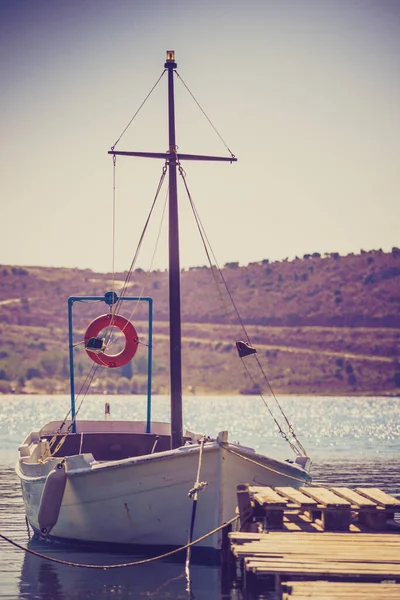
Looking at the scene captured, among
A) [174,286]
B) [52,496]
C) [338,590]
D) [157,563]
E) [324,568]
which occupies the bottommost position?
[157,563]

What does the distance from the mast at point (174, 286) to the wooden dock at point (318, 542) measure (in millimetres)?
3198

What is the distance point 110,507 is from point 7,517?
8279 mm

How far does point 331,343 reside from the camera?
190000mm

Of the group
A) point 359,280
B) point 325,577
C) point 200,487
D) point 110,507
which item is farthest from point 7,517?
point 359,280

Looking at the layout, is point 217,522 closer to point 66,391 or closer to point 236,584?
point 236,584

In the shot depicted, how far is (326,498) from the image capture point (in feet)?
58.8

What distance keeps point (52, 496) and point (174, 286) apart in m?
A: 4.62

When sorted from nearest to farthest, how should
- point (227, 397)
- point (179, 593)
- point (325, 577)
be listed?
point (325, 577) < point (179, 593) < point (227, 397)

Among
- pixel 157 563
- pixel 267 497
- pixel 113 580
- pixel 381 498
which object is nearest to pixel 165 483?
pixel 157 563

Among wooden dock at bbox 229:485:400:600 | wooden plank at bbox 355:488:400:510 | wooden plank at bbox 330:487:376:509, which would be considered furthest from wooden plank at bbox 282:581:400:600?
wooden plank at bbox 355:488:400:510

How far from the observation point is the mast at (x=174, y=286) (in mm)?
22250

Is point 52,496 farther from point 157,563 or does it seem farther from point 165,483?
point 165,483

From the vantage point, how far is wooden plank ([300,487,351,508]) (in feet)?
57.0

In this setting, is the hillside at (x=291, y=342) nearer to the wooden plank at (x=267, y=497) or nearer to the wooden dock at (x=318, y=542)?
the wooden plank at (x=267, y=497)
